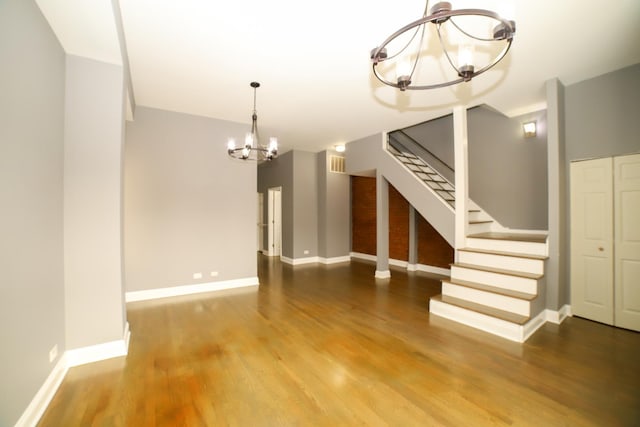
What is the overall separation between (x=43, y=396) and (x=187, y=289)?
269 centimetres

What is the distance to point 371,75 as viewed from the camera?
3.38 m

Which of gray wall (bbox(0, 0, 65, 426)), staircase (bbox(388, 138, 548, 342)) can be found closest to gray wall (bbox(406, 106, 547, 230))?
staircase (bbox(388, 138, 548, 342))

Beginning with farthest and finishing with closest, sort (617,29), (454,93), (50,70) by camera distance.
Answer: (454,93) < (617,29) < (50,70)

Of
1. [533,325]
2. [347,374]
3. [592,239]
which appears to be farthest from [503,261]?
[347,374]

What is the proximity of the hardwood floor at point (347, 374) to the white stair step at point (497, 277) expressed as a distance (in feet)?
1.81

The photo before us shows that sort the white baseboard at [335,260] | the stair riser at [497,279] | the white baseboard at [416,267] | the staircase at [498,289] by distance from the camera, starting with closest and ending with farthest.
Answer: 1. the staircase at [498,289]
2. the stair riser at [497,279]
3. the white baseboard at [416,267]
4. the white baseboard at [335,260]

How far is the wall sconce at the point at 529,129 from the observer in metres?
4.50

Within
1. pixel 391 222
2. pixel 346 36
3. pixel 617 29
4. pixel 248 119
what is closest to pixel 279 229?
pixel 391 222

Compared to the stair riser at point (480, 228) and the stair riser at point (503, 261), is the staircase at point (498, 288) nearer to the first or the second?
the stair riser at point (503, 261)

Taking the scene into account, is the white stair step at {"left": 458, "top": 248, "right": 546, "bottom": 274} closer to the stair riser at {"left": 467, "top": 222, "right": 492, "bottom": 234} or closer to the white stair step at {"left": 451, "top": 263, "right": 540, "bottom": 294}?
the white stair step at {"left": 451, "top": 263, "right": 540, "bottom": 294}

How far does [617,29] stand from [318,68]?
3.01 meters

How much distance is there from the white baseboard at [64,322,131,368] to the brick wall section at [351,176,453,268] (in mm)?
5962

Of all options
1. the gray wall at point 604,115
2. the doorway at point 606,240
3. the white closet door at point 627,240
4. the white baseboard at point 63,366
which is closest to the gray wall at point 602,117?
the gray wall at point 604,115

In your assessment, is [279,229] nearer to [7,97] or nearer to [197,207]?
[197,207]
